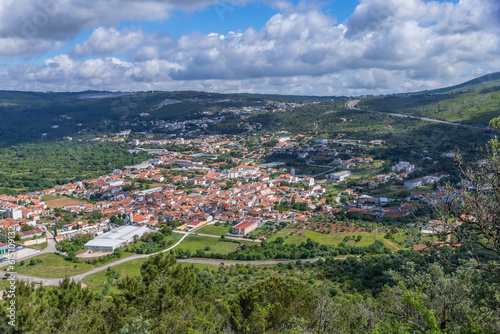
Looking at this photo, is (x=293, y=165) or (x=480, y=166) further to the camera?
(x=293, y=165)

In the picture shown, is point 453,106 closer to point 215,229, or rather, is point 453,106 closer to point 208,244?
point 215,229

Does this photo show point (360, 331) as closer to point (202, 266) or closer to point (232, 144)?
point (202, 266)

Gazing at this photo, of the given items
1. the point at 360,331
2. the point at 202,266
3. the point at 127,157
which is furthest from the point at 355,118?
the point at 360,331

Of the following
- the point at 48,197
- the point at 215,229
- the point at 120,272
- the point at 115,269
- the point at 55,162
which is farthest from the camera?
the point at 55,162

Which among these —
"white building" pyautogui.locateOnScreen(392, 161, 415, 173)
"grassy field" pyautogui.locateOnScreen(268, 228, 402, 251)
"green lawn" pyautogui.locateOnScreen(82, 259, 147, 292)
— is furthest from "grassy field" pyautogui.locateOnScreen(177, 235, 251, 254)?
"white building" pyautogui.locateOnScreen(392, 161, 415, 173)

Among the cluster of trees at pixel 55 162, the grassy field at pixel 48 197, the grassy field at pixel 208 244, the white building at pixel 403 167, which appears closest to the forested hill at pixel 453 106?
the white building at pixel 403 167

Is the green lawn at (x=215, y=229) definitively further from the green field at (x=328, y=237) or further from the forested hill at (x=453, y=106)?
the forested hill at (x=453, y=106)

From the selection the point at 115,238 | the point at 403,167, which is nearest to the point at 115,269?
the point at 115,238
